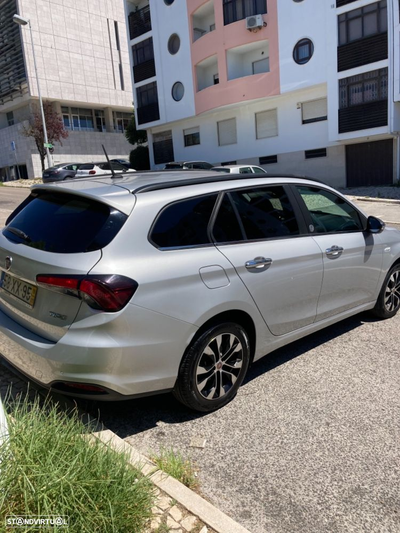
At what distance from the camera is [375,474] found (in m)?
2.70

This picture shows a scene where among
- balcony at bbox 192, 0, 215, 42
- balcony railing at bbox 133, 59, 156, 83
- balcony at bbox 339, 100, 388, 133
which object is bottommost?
balcony at bbox 339, 100, 388, 133

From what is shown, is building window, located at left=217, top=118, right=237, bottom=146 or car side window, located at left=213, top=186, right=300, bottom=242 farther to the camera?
building window, located at left=217, top=118, right=237, bottom=146

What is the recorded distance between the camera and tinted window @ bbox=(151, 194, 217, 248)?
3.07m

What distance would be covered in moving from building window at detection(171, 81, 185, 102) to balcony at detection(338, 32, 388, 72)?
1140 cm

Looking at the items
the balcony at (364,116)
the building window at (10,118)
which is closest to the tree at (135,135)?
the building window at (10,118)

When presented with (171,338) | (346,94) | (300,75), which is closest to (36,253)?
(171,338)

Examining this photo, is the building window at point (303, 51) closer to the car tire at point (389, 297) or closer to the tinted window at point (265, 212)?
the car tire at point (389, 297)

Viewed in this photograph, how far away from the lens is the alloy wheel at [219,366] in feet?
10.6

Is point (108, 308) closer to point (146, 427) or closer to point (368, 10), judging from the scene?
point (146, 427)

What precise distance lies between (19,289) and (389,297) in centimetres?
396

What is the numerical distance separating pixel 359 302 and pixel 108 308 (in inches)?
116

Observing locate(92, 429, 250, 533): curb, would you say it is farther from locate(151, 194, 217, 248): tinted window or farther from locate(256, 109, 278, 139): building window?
locate(256, 109, 278, 139): building window

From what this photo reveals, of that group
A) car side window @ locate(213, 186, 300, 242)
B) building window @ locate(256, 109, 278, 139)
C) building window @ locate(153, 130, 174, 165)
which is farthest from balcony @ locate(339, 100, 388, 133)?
car side window @ locate(213, 186, 300, 242)

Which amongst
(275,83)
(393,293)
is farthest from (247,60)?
(393,293)
